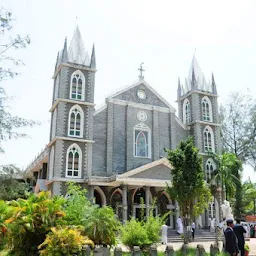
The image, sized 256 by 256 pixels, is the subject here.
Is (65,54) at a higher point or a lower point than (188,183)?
higher

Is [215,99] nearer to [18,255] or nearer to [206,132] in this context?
[206,132]

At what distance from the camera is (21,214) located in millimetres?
11188

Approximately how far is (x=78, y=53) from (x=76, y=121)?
6295 mm

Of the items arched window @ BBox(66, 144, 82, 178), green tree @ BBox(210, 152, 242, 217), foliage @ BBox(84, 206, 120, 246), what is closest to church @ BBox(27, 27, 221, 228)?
arched window @ BBox(66, 144, 82, 178)

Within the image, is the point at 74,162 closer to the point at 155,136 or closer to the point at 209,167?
the point at 155,136

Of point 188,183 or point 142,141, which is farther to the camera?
point 142,141

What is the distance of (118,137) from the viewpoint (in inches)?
1102

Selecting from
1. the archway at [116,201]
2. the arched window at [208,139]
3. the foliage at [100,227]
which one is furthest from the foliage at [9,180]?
the arched window at [208,139]

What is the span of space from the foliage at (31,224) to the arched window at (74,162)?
13648 millimetres

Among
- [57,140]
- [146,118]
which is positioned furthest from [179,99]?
[57,140]

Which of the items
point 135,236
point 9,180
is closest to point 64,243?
point 135,236

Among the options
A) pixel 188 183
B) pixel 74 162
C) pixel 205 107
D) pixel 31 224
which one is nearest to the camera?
pixel 31 224

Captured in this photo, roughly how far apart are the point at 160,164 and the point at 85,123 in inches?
264

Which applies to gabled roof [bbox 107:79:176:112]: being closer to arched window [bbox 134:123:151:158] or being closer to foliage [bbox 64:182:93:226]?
arched window [bbox 134:123:151:158]
